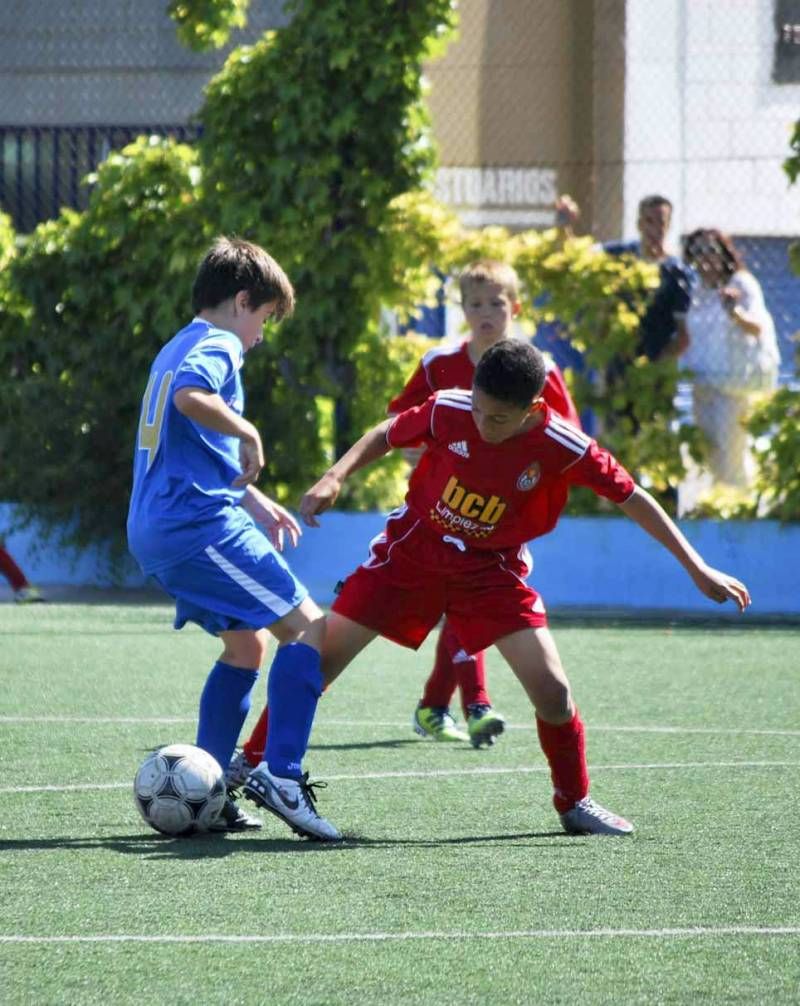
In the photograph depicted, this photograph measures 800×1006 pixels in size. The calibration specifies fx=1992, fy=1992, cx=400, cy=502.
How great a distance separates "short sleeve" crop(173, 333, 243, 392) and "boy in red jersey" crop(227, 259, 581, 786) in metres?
1.55

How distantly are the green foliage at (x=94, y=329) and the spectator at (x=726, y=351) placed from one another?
10.9 ft

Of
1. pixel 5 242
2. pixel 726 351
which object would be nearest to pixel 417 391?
pixel 726 351

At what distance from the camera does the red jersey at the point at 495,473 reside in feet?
17.1

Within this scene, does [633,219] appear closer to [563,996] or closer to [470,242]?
[470,242]

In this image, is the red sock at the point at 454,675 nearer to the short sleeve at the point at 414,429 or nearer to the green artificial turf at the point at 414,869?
the green artificial turf at the point at 414,869

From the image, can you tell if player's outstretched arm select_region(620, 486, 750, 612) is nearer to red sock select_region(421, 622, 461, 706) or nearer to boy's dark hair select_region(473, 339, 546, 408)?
boy's dark hair select_region(473, 339, 546, 408)

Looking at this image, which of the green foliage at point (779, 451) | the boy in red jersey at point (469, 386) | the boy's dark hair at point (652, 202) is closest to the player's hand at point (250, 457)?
the boy in red jersey at point (469, 386)

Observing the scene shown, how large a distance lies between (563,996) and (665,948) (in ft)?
1.36

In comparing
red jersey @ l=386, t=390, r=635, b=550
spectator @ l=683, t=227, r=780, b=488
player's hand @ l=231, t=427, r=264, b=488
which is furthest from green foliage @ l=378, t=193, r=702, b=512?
player's hand @ l=231, t=427, r=264, b=488

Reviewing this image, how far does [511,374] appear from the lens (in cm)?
498

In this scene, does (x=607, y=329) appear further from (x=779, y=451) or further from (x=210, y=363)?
(x=210, y=363)

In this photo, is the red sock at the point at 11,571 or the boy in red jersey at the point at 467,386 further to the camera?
the red sock at the point at 11,571

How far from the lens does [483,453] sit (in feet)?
17.2

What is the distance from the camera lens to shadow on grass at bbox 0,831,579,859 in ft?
15.8
